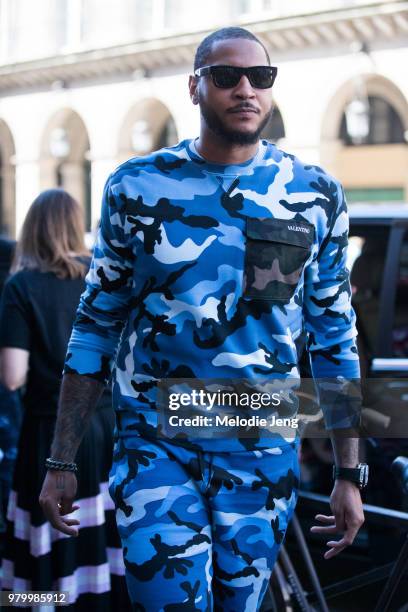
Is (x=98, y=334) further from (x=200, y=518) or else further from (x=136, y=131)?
(x=136, y=131)

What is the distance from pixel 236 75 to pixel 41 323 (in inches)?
63.5

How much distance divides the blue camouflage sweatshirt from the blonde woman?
4.22ft

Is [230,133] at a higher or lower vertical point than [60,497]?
higher

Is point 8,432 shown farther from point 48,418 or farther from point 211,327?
point 211,327

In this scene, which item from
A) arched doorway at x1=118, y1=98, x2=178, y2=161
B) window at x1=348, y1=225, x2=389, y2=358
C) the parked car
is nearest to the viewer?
the parked car

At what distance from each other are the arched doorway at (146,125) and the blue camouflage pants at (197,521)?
2134 centimetres

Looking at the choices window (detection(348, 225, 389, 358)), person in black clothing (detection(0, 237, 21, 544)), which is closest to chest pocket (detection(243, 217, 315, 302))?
window (detection(348, 225, 389, 358))

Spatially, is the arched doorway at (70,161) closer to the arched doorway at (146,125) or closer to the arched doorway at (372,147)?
the arched doorway at (146,125)

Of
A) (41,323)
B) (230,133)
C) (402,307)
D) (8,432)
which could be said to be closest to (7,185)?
(8,432)

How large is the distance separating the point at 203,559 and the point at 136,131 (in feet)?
70.6

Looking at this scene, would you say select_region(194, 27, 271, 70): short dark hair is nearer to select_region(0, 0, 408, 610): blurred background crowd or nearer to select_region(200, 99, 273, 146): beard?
select_region(200, 99, 273, 146): beard

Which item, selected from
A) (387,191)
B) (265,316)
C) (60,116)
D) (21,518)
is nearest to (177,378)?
(265,316)

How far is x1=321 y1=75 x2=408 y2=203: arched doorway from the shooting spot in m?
20.1

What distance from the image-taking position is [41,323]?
3.92m
